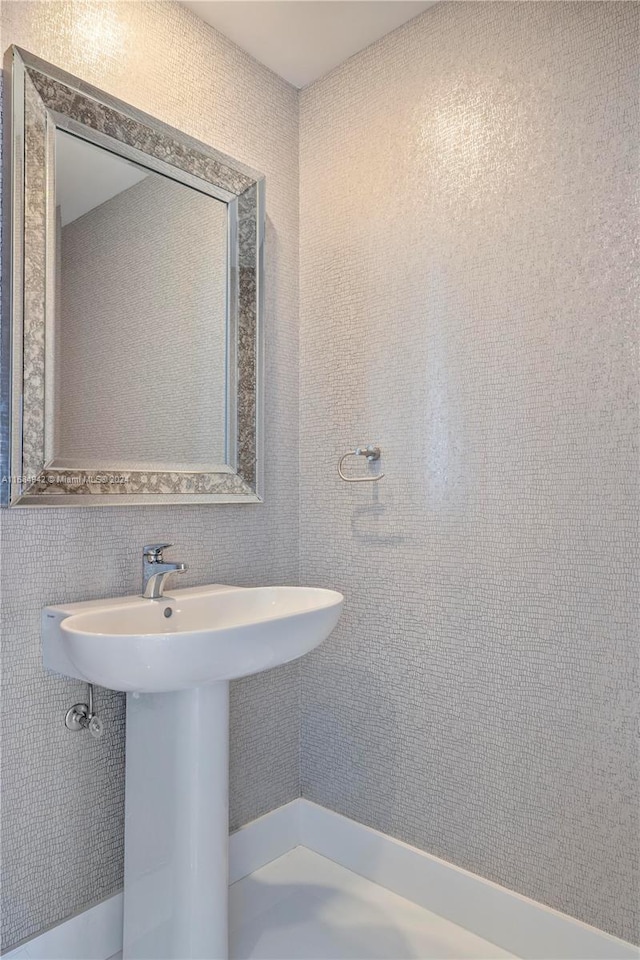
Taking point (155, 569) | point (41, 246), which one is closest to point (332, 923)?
point (155, 569)

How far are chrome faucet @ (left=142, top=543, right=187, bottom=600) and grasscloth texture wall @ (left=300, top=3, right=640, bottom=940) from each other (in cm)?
61

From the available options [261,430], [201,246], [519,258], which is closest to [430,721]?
[261,430]

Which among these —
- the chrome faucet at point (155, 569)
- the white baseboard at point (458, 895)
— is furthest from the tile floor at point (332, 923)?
the chrome faucet at point (155, 569)

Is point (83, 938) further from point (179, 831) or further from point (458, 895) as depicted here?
point (458, 895)

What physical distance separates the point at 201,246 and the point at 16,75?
577 mm

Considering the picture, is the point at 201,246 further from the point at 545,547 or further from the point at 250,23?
the point at 545,547

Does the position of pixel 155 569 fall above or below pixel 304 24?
below

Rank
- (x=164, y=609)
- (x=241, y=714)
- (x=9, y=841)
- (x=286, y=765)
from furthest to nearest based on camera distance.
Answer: (x=286, y=765) < (x=241, y=714) < (x=164, y=609) < (x=9, y=841)

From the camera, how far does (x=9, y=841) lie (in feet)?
4.46

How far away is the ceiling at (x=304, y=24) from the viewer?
68.7 inches

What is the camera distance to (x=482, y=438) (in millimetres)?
1639

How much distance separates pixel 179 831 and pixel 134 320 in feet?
3.97

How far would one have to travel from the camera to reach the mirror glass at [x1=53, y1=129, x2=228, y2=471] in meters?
1.48

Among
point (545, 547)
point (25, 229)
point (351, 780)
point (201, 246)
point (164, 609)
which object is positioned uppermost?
point (201, 246)
